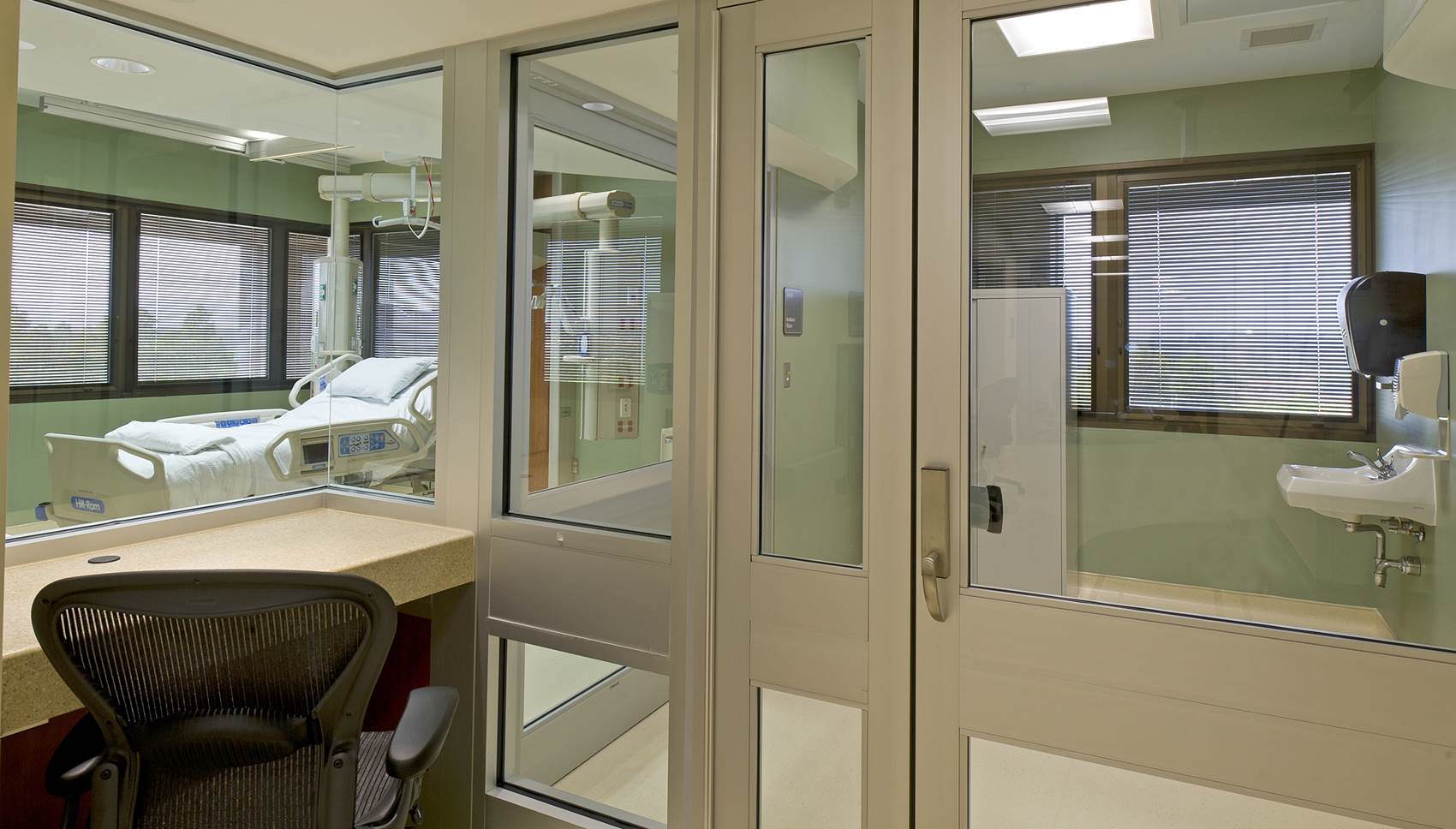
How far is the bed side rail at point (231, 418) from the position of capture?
2.36 metres

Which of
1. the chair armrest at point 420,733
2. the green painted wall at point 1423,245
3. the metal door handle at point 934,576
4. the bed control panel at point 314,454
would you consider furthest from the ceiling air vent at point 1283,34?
the bed control panel at point 314,454

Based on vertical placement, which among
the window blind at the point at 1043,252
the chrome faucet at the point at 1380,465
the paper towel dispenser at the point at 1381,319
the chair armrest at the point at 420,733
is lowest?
the chair armrest at the point at 420,733

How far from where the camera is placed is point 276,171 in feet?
8.27

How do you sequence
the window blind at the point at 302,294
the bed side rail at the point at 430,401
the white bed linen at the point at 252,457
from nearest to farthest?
the white bed linen at the point at 252,457
the bed side rail at the point at 430,401
the window blind at the point at 302,294

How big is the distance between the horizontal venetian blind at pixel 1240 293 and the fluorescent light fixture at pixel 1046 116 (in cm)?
18

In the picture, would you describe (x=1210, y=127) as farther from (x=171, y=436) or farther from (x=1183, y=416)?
(x=171, y=436)

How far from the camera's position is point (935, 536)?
1.78 meters

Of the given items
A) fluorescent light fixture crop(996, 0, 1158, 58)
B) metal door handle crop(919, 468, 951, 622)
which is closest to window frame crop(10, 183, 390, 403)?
metal door handle crop(919, 468, 951, 622)

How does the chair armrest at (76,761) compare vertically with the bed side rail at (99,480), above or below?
below

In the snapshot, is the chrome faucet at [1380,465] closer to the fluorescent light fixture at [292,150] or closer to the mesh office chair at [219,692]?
the mesh office chair at [219,692]

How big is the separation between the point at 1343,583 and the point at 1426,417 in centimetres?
32

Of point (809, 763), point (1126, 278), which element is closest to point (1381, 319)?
point (1126, 278)

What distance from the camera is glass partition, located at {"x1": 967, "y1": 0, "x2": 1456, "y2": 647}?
56.2 inches

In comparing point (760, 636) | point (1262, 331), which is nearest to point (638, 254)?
point (760, 636)
